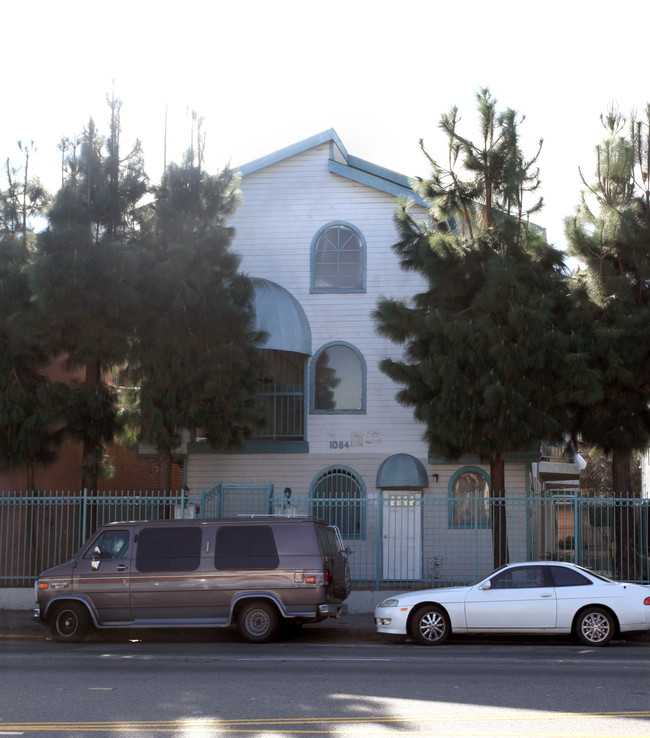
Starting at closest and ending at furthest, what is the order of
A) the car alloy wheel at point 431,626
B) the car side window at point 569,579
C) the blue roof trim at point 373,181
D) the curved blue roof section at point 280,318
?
the car side window at point 569,579 → the car alloy wheel at point 431,626 → the curved blue roof section at point 280,318 → the blue roof trim at point 373,181

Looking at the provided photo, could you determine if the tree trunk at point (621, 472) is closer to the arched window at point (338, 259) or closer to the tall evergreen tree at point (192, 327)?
the arched window at point (338, 259)

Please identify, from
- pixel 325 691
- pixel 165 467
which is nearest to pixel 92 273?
pixel 165 467

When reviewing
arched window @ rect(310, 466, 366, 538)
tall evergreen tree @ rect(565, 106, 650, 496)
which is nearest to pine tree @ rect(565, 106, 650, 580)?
tall evergreen tree @ rect(565, 106, 650, 496)

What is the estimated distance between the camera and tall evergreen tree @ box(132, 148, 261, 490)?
19.2 meters

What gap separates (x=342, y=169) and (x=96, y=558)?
12482mm

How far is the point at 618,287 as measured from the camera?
61.0 feet

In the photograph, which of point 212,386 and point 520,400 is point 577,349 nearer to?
point 520,400

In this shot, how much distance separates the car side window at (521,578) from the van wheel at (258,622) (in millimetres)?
3265

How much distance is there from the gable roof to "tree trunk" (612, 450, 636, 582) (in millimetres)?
7757

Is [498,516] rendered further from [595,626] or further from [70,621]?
[70,621]

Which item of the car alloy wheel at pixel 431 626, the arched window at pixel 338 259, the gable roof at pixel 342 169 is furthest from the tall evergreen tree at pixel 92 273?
the car alloy wheel at pixel 431 626

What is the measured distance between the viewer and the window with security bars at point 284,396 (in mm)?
22781

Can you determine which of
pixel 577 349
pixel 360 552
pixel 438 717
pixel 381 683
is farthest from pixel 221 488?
pixel 438 717

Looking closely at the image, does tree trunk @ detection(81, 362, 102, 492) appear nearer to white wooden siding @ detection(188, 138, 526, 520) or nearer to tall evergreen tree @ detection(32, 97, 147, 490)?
tall evergreen tree @ detection(32, 97, 147, 490)
